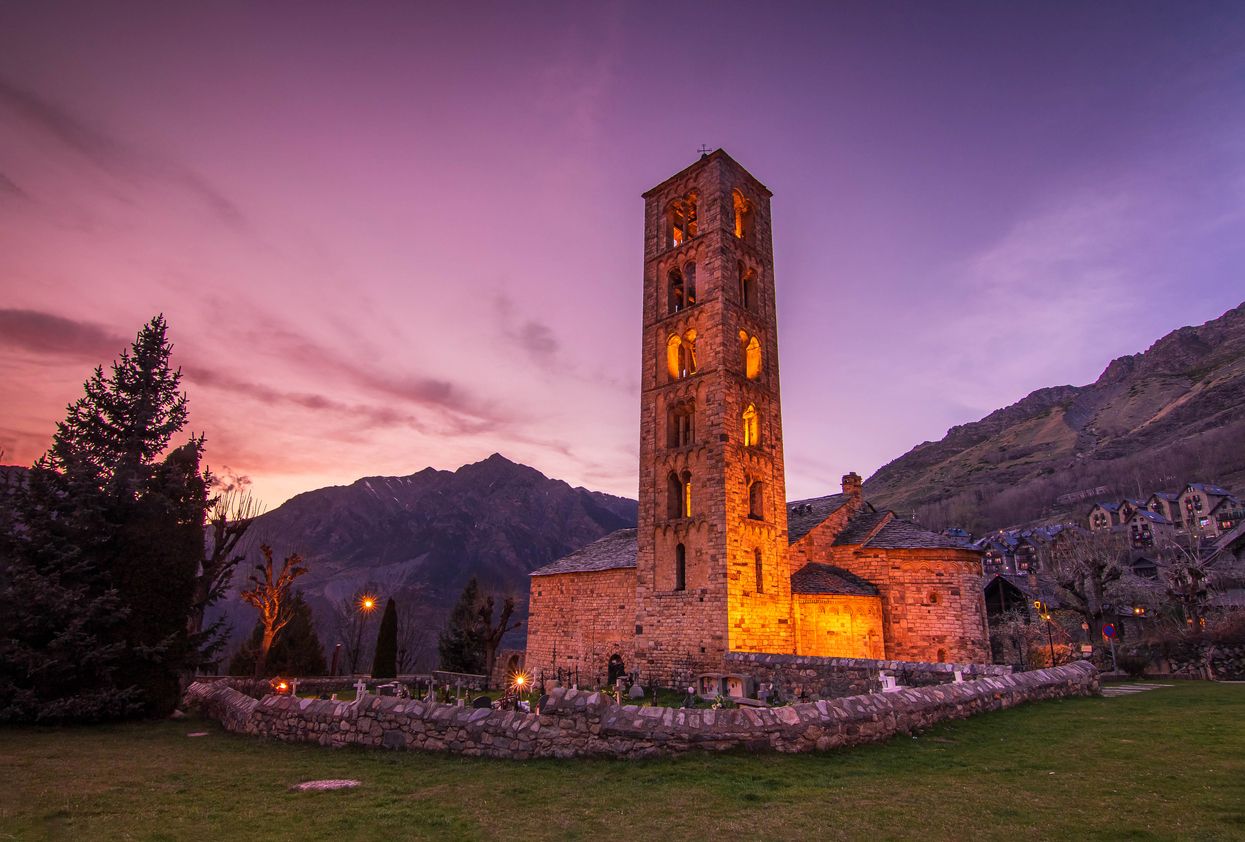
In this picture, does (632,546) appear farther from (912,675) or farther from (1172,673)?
(1172,673)

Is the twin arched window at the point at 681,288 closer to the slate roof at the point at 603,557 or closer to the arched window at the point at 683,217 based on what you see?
the arched window at the point at 683,217

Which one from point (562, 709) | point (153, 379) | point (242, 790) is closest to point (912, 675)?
point (562, 709)

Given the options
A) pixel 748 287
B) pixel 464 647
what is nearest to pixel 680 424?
pixel 748 287

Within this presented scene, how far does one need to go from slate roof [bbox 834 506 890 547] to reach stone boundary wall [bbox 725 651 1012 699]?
11.3 meters

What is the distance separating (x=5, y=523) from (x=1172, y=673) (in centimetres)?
4259

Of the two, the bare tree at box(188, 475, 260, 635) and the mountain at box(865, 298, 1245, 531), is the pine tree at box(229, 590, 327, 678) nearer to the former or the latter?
the bare tree at box(188, 475, 260, 635)

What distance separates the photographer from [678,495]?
30.1 m

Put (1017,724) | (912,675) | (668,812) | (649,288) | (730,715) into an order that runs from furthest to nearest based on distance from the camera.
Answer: (649,288) < (912,675) < (1017,724) < (730,715) < (668,812)

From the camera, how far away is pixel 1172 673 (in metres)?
27.6

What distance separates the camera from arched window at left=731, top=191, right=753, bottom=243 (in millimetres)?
34812

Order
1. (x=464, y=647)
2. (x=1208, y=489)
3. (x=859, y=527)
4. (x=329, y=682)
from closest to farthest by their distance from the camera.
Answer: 1. (x=329, y=682)
2. (x=859, y=527)
3. (x=464, y=647)
4. (x=1208, y=489)

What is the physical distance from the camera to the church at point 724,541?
89.9 feet

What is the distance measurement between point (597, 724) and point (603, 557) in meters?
23.8

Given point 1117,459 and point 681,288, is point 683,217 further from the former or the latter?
point 1117,459
